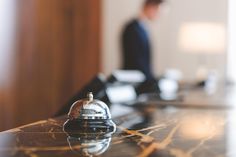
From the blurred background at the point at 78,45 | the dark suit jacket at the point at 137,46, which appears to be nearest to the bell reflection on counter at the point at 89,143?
the blurred background at the point at 78,45

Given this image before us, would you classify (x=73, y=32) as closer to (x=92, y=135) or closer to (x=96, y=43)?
(x=96, y=43)

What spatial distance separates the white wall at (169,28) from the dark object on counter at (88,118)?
176 inches

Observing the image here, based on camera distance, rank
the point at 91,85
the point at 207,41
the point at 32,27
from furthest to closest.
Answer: the point at 207,41
the point at 32,27
the point at 91,85

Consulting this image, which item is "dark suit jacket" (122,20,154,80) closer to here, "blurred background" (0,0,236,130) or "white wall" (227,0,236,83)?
"blurred background" (0,0,236,130)

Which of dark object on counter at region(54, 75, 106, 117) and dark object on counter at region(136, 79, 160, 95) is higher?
dark object on counter at region(54, 75, 106, 117)

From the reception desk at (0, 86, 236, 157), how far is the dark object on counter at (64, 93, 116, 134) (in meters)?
0.03

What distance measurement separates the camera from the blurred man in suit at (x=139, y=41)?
3783 mm

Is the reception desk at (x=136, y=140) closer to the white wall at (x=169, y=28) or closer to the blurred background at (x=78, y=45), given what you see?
the blurred background at (x=78, y=45)

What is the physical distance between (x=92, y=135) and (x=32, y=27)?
2512 millimetres

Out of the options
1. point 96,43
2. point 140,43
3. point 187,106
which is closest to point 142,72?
point 140,43

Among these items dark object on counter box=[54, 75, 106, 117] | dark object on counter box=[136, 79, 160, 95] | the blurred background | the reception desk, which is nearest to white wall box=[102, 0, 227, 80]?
the blurred background

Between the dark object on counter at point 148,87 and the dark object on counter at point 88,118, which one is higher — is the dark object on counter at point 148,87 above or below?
below

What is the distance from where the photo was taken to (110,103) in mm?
1962

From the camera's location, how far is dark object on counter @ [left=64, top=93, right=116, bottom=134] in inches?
44.0
